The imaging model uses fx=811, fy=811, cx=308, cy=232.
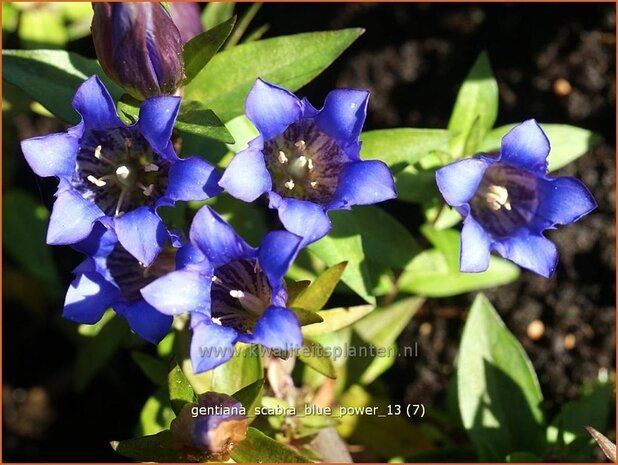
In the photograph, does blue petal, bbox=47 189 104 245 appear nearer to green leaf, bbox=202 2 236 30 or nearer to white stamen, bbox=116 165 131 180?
white stamen, bbox=116 165 131 180

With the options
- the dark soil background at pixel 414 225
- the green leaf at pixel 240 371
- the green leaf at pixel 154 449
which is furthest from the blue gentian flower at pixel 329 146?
the dark soil background at pixel 414 225

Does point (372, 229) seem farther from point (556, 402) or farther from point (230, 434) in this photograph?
point (556, 402)

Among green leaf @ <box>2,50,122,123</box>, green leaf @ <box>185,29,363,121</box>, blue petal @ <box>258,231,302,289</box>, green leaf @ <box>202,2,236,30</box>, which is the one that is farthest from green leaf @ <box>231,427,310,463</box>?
green leaf @ <box>202,2,236,30</box>

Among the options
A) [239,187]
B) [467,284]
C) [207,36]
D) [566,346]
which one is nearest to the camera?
[239,187]

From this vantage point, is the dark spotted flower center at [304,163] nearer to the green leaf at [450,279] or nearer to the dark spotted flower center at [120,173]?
the dark spotted flower center at [120,173]

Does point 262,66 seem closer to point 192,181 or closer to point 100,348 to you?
point 192,181

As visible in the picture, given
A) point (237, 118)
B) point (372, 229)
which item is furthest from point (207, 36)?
point (372, 229)

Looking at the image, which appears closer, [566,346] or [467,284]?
[467,284]
